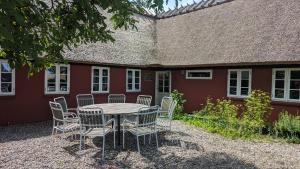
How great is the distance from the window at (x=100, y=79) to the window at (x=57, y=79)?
1371mm

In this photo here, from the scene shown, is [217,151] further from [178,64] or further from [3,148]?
[178,64]

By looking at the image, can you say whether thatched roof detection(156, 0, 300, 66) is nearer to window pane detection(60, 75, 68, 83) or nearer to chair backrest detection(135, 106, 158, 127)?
window pane detection(60, 75, 68, 83)

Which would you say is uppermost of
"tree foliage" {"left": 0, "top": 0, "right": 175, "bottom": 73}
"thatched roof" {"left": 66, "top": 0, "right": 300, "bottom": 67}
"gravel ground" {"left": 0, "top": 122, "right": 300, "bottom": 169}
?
"thatched roof" {"left": 66, "top": 0, "right": 300, "bottom": 67}

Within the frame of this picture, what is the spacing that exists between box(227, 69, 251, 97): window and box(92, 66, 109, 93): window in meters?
5.66

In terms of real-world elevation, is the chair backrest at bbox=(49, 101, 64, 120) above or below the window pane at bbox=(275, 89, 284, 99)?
below

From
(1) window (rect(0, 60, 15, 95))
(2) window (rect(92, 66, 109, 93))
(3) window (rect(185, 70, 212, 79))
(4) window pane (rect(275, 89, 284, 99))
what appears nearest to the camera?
(1) window (rect(0, 60, 15, 95))

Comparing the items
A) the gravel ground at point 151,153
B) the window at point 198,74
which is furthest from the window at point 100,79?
the gravel ground at point 151,153

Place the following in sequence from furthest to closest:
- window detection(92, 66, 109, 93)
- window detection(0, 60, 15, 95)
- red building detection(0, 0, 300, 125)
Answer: window detection(92, 66, 109, 93) < red building detection(0, 0, 300, 125) < window detection(0, 60, 15, 95)

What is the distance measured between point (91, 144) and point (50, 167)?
1906 millimetres

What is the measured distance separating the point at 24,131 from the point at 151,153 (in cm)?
475

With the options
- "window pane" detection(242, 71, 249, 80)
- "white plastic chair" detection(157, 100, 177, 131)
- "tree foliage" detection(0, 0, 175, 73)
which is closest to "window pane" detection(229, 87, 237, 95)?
"window pane" detection(242, 71, 249, 80)

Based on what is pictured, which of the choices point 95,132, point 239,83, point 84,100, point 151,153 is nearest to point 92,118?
point 95,132

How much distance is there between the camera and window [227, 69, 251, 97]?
11.4 meters

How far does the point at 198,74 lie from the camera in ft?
43.7
